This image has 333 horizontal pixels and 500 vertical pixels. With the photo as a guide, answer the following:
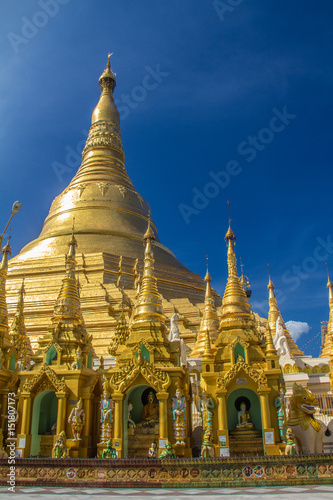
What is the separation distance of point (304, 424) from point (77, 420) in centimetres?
683

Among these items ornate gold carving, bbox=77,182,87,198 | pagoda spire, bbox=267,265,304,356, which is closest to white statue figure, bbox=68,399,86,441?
pagoda spire, bbox=267,265,304,356

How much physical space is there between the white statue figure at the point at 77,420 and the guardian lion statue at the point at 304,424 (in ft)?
21.0

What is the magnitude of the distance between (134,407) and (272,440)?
14.8ft

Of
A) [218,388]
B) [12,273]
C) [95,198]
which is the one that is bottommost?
[218,388]

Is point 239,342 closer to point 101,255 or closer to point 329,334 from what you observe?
point 329,334

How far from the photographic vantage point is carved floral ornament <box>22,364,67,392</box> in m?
14.7

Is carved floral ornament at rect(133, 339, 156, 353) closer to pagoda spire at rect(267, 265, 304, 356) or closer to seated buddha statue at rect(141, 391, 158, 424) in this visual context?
seated buddha statue at rect(141, 391, 158, 424)

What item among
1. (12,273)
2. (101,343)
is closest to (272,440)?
(101,343)

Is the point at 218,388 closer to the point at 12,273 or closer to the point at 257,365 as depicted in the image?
the point at 257,365

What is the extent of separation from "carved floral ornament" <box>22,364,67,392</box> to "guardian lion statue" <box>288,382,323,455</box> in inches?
284

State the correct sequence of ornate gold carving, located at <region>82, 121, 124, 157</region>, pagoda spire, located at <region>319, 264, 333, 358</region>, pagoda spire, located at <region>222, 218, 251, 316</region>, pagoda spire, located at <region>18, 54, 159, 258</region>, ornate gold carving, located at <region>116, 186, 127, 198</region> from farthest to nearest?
ornate gold carving, located at <region>82, 121, 124, 157</region> < ornate gold carving, located at <region>116, 186, 127, 198</region> < pagoda spire, located at <region>18, 54, 159, 258</region> < pagoda spire, located at <region>319, 264, 333, 358</region> < pagoda spire, located at <region>222, 218, 251, 316</region>

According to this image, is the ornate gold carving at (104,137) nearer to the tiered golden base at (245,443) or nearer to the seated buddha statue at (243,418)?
the seated buddha statue at (243,418)

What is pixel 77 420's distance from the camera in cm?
1407

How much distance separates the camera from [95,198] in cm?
3994
